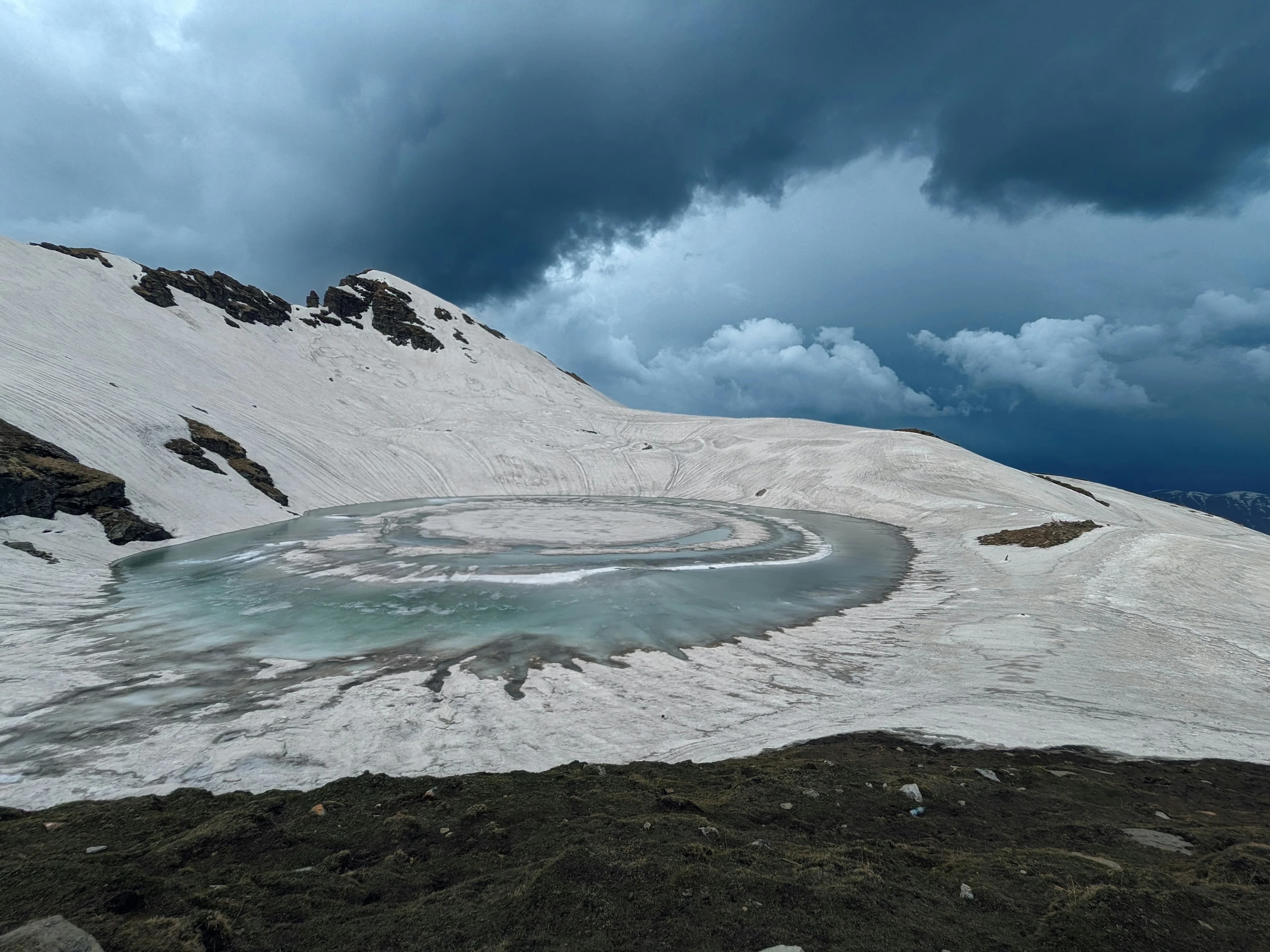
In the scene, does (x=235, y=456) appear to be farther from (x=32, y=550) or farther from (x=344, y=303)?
(x=344, y=303)

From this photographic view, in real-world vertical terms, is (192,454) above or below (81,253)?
below

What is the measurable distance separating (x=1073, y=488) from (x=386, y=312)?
99.3 meters

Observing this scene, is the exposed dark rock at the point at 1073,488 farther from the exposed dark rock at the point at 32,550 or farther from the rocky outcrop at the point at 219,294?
the rocky outcrop at the point at 219,294

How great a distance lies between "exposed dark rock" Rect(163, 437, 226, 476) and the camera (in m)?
31.2

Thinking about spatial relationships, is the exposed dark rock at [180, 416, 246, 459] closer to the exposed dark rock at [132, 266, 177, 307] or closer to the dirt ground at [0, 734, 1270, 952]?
the dirt ground at [0, 734, 1270, 952]

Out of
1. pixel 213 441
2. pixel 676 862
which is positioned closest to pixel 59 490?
pixel 213 441

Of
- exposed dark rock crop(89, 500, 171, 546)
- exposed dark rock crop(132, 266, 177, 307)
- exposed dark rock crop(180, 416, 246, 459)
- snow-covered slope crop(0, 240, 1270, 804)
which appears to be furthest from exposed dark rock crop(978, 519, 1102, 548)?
exposed dark rock crop(132, 266, 177, 307)

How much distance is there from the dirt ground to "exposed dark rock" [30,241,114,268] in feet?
285

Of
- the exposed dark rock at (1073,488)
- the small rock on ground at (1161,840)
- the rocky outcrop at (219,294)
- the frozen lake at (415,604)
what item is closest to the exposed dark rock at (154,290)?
the rocky outcrop at (219,294)

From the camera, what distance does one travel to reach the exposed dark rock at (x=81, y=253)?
64562 mm

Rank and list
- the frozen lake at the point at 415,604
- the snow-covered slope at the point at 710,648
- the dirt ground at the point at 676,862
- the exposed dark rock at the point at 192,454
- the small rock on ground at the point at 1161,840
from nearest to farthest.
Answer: the dirt ground at the point at 676,862
the small rock on ground at the point at 1161,840
the snow-covered slope at the point at 710,648
the frozen lake at the point at 415,604
the exposed dark rock at the point at 192,454

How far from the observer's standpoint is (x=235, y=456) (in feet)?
119

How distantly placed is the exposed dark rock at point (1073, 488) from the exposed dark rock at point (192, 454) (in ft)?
202

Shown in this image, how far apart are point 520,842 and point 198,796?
150 inches
